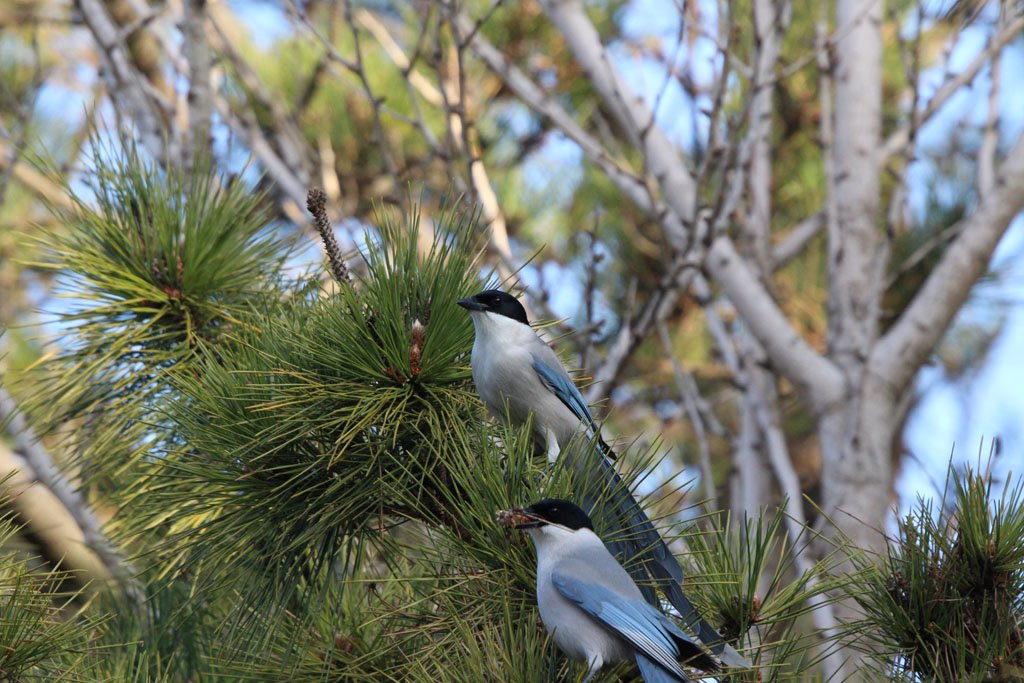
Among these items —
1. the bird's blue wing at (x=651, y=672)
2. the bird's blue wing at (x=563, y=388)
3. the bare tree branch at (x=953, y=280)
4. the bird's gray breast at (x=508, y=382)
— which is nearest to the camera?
the bird's blue wing at (x=651, y=672)

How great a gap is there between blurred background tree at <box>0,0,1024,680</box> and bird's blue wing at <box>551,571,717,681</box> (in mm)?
169

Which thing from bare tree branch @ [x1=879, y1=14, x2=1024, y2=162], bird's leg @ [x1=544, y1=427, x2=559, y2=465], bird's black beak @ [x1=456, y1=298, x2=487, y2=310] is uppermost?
bare tree branch @ [x1=879, y1=14, x2=1024, y2=162]

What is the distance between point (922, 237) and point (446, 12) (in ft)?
11.7

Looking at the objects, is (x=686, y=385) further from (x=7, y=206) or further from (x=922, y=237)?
(x=7, y=206)

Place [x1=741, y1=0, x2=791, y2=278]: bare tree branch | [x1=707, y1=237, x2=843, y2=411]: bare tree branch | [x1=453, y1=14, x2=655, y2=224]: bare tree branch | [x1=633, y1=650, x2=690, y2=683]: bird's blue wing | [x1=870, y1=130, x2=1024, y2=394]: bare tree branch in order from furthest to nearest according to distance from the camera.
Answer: [x1=453, y1=14, x2=655, y2=224]: bare tree branch
[x1=707, y1=237, x2=843, y2=411]: bare tree branch
[x1=870, y1=130, x2=1024, y2=394]: bare tree branch
[x1=741, y1=0, x2=791, y2=278]: bare tree branch
[x1=633, y1=650, x2=690, y2=683]: bird's blue wing

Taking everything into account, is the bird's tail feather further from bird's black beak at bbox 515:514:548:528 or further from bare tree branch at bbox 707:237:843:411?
bare tree branch at bbox 707:237:843:411

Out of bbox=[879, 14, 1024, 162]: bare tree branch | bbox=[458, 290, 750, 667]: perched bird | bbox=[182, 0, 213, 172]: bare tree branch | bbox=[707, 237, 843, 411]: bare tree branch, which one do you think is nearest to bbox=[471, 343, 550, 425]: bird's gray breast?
bbox=[458, 290, 750, 667]: perched bird

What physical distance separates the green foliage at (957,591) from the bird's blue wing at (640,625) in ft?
1.39

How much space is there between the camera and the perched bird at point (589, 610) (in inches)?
76.2

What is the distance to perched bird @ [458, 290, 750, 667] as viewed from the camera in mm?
2182

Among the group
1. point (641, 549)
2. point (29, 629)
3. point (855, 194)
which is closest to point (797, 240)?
point (855, 194)

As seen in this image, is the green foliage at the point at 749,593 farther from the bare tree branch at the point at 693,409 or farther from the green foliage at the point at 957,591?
the bare tree branch at the point at 693,409

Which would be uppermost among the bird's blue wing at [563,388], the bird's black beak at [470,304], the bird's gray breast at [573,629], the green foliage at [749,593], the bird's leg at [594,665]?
the bird's black beak at [470,304]

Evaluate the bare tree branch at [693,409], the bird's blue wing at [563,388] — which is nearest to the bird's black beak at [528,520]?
the bird's blue wing at [563,388]
